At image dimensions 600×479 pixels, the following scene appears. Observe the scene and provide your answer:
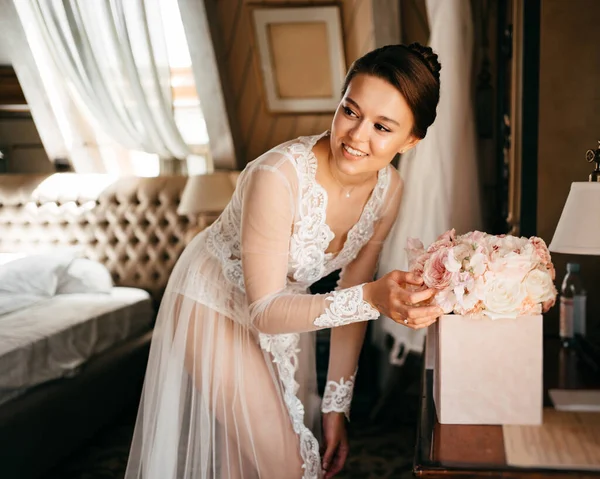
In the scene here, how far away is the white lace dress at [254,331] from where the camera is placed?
4.69 feet

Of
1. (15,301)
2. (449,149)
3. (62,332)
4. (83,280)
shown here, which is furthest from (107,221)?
(449,149)

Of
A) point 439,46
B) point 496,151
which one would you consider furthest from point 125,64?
point 496,151

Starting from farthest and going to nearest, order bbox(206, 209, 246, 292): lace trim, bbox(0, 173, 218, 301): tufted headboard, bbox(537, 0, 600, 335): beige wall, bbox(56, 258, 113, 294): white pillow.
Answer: bbox(0, 173, 218, 301): tufted headboard → bbox(56, 258, 113, 294): white pillow → bbox(537, 0, 600, 335): beige wall → bbox(206, 209, 246, 292): lace trim

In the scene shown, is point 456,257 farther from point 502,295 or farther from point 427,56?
point 427,56

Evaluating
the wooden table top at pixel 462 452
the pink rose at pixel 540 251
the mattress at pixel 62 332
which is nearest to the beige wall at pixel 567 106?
the wooden table top at pixel 462 452

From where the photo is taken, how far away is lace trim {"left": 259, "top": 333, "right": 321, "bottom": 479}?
1.57 metres

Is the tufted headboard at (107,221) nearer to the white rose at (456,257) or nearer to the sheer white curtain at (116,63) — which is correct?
the sheer white curtain at (116,63)

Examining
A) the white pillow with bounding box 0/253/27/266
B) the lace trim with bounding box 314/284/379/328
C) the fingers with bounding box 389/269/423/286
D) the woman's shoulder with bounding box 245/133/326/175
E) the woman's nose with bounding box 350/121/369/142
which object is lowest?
the white pillow with bounding box 0/253/27/266

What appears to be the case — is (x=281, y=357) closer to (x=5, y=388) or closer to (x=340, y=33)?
(x=5, y=388)

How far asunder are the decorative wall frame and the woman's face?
222 centimetres

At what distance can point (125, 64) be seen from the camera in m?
3.82

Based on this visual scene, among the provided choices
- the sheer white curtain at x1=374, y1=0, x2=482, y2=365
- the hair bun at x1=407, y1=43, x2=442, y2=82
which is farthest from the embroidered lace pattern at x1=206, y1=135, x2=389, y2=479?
the sheer white curtain at x1=374, y1=0, x2=482, y2=365

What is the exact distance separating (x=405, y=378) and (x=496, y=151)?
55.5 inches

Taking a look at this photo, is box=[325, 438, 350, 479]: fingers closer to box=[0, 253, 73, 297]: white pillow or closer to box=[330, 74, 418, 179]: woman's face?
box=[330, 74, 418, 179]: woman's face
